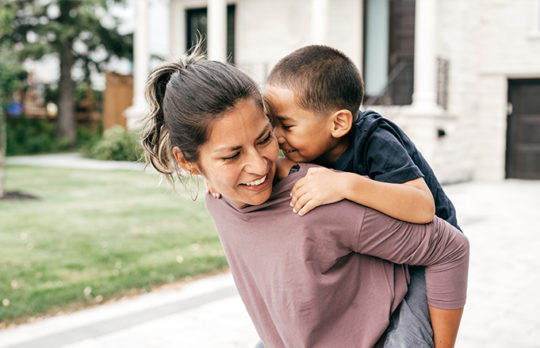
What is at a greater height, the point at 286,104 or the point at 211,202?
the point at 286,104

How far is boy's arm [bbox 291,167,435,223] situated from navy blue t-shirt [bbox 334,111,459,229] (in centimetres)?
12

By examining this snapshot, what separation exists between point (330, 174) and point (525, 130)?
15.1 m

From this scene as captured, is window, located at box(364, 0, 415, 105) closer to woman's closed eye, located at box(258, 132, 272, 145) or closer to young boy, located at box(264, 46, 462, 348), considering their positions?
young boy, located at box(264, 46, 462, 348)

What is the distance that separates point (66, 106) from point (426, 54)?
13.7 m

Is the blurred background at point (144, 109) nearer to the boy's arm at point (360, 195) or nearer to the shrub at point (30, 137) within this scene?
the shrub at point (30, 137)

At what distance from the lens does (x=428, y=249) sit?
1455 mm

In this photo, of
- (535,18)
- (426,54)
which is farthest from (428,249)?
(535,18)

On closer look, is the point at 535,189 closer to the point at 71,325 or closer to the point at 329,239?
the point at 71,325

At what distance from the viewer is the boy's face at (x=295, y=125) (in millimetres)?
1680

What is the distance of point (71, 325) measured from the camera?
429 cm

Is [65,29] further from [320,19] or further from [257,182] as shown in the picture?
[257,182]

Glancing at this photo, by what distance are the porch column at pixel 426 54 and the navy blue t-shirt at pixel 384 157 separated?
439 inches

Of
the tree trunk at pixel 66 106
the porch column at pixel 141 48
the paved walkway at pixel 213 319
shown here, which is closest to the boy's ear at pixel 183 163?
the paved walkway at pixel 213 319

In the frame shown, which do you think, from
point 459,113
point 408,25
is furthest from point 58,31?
point 459,113
